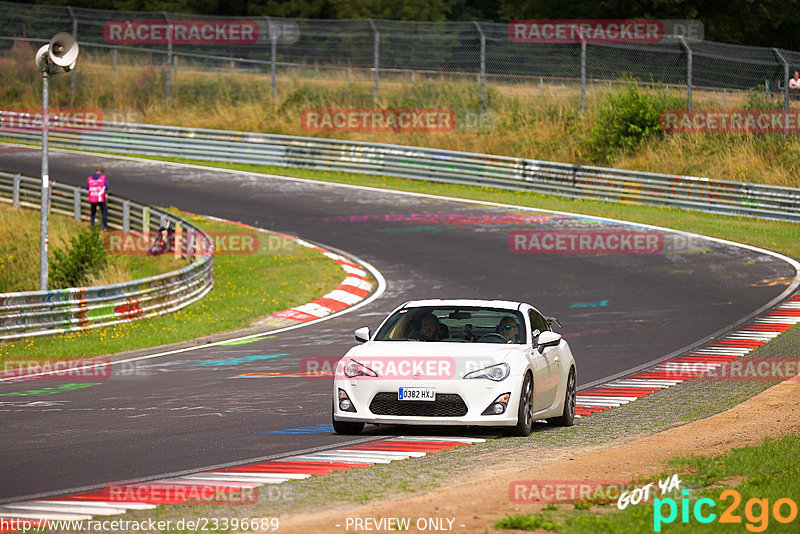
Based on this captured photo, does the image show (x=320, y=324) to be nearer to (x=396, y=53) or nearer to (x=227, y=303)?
(x=227, y=303)

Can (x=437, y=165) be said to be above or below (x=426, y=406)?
above

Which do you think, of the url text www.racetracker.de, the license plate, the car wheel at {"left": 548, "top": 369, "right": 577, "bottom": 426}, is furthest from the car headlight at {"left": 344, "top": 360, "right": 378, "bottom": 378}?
the url text www.racetracker.de

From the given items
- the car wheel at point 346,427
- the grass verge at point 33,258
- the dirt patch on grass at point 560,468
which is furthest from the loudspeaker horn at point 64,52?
the dirt patch on grass at point 560,468

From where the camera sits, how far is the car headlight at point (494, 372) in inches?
407

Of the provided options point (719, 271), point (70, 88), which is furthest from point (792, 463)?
point (70, 88)

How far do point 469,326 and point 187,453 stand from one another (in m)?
3.38

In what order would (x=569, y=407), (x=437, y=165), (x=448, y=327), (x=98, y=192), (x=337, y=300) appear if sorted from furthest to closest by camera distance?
(x=437, y=165) → (x=98, y=192) → (x=337, y=300) → (x=569, y=407) → (x=448, y=327)

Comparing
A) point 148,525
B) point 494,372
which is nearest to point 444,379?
point 494,372

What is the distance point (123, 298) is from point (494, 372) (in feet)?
35.9

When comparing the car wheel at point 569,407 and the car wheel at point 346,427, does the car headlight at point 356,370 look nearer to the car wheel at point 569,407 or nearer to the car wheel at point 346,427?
the car wheel at point 346,427

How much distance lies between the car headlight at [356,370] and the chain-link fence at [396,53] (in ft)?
83.0

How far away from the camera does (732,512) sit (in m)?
6.74

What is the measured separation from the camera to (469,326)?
38.1 feet

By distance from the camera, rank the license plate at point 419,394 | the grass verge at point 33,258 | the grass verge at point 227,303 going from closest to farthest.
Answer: the license plate at point 419,394 < the grass verge at point 227,303 < the grass verge at point 33,258
